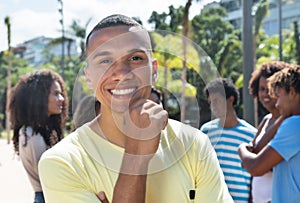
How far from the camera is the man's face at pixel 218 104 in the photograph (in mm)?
1630

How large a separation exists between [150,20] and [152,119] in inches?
18.5

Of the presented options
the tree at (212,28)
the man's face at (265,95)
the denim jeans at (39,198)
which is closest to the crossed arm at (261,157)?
the man's face at (265,95)

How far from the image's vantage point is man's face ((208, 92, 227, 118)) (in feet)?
5.35

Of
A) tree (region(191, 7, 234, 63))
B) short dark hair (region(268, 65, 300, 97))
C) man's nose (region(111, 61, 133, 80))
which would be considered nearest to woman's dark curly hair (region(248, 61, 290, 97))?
short dark hair (region(268, 65, 300, 97))

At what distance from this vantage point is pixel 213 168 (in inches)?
66.7

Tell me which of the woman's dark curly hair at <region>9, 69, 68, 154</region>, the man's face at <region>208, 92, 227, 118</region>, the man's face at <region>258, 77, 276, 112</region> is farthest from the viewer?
the man's face at <region>258, 77, 276, 112</region>

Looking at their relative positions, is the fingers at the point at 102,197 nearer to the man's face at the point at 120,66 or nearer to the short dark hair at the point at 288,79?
the man's face at the point at 120,66

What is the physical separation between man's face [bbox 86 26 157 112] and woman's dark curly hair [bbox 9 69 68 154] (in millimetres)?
2192

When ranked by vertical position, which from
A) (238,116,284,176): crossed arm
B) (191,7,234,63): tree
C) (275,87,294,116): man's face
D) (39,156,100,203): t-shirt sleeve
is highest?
(191,7,234,63): tree

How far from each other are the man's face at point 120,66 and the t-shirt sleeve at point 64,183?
235mm

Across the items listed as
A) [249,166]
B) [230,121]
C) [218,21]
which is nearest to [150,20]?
[249,166]

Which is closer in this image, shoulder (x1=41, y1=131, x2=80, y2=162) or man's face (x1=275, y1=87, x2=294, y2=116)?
shoulder (x1=41, y1=131, x2=80, y2=162)

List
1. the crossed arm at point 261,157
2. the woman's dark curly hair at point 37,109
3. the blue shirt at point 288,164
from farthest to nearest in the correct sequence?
1. the woman's dark curly hair at point 37,109
2. the crossed arm at point 261,157
3. the blue shirt at point 288,164

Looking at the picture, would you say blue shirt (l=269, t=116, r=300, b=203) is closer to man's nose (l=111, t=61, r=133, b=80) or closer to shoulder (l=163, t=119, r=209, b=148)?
shoulder (l=163, t=119, r=209, b=148)
